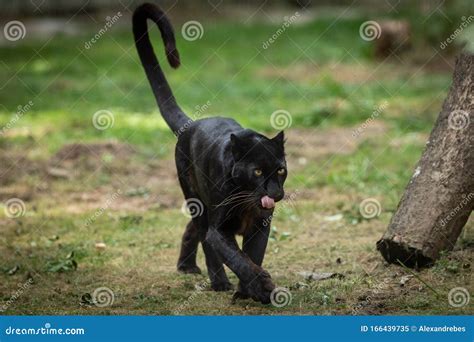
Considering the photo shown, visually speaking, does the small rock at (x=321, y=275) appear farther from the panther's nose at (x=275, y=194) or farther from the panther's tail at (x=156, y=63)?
the panther's tail at (x=156, y=63)

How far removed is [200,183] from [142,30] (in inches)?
60.5

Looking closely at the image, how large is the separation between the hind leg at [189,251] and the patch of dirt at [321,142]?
376cm

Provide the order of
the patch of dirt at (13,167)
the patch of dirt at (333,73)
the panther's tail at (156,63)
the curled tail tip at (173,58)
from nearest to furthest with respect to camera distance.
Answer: the curled tail tip at (173,58) → the panther's tail at (156,63) → the patch of dirt at (13,167) → the patch of dirt at (333,73)

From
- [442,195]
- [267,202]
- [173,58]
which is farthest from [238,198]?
[442,195]

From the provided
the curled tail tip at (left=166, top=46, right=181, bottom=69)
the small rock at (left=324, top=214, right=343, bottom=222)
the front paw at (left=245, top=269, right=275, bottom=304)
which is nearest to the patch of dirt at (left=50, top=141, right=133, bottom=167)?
the small rock at (left=324, top=214, right=343, bottom=222)

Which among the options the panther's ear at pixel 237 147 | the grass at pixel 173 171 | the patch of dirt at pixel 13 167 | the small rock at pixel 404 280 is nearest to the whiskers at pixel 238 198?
the panther's ear at pixel 237 147

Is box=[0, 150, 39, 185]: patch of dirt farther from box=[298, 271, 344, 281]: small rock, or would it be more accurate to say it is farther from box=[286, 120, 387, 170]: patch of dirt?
box=[298, 271, 344, 281]: small rock

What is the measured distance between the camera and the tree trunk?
6.55 m

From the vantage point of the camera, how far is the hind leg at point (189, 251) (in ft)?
23.5

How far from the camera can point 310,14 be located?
23.0 meters

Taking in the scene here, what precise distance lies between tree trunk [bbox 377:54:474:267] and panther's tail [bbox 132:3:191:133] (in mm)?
1867

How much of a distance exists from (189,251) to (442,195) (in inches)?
81.2

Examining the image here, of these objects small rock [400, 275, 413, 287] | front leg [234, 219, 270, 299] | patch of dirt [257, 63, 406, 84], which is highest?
patch of dirt [257, 63, 406, 84]

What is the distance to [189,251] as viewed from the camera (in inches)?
283
